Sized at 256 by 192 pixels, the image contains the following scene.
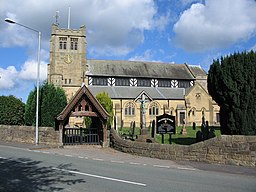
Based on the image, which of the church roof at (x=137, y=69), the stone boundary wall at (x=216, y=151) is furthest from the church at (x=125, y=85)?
the stone boundary wall at (x=216, y=151)

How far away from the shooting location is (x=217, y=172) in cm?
1105

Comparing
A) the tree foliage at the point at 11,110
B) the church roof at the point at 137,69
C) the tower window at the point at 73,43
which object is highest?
the tower window at the point at 73,43

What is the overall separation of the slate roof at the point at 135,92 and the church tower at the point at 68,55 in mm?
4964

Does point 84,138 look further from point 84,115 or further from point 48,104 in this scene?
point 48,104

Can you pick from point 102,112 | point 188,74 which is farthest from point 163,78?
point 102,112

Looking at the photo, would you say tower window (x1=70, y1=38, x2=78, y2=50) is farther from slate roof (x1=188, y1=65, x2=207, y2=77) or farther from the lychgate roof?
the lychgate roof

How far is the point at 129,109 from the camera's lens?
53.9 meters

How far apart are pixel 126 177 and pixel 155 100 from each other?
46.2 metres

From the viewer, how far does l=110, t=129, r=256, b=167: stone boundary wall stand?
12.1m

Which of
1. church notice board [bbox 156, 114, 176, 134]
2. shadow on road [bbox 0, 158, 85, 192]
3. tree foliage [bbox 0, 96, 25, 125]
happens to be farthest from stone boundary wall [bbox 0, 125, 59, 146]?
shadow on road [bbox 0, 158, 85, 192]

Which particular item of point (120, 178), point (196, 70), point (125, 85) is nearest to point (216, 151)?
point (120, 178)

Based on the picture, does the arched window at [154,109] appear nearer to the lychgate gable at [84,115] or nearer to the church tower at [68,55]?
the church tower at [68,55]

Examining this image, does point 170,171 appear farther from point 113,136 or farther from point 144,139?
point 113,136

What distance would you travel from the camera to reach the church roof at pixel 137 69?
58606 mm
